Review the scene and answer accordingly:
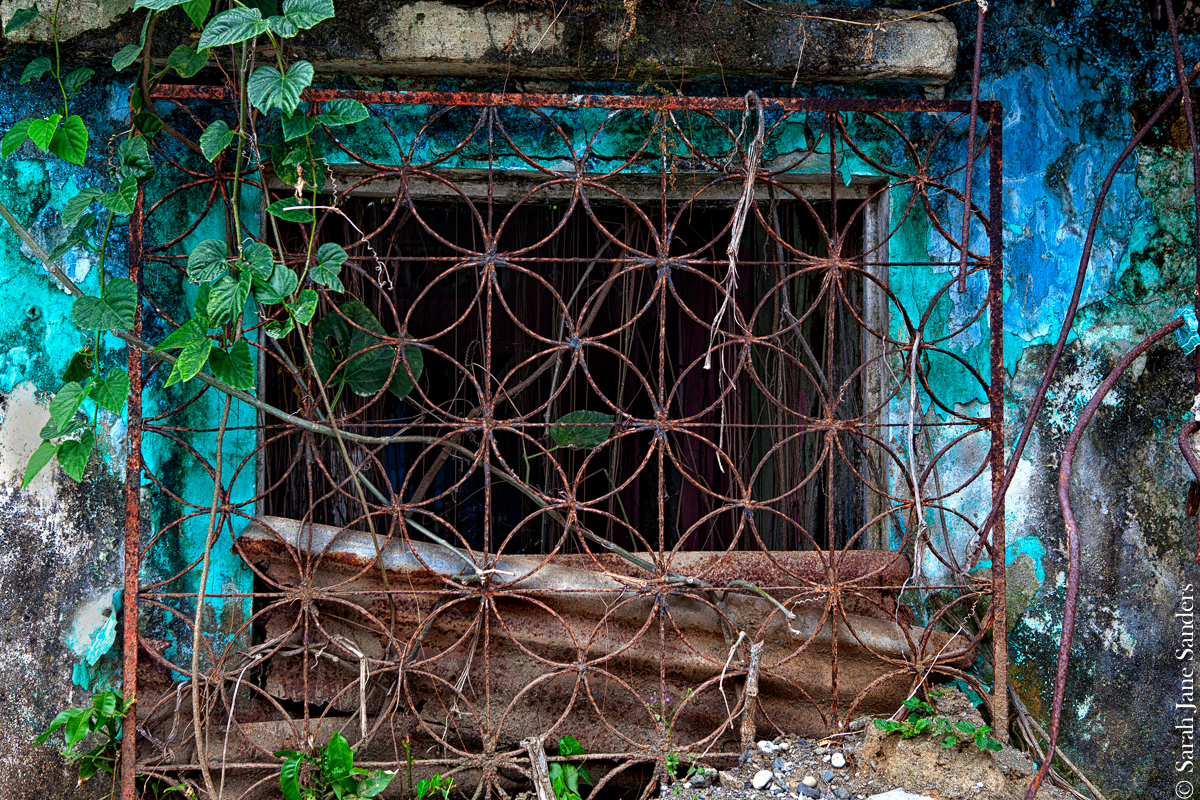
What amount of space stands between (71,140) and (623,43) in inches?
58.7

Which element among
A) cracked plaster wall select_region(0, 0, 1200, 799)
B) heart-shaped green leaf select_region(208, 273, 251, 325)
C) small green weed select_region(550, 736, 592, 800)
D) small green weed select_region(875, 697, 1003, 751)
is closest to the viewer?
heart-shaped green leaf select_region(208, 273, 251, 325)

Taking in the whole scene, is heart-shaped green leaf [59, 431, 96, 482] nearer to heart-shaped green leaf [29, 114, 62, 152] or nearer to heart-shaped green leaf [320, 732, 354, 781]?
heart-shaped green leaf [29, 114, 62, 152]

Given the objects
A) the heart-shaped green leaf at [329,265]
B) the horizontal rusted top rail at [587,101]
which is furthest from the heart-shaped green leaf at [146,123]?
the heart-shaped green leaf at [329,265]

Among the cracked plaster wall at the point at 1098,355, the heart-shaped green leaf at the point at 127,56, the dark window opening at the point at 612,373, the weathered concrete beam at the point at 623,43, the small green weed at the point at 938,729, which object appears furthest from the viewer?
the dark window opening at the point at 612,373

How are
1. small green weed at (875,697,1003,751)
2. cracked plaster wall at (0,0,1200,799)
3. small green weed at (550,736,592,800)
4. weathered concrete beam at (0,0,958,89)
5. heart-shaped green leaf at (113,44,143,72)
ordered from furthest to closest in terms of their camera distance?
cracked plaster wall at (0,0,1200,799)
weathered concrete beam at (0,0,958,89)
small green weed at (550,736,592,800)
small green weed at (875,697,1003,751)
heart-shaped green leaf at (113,44,143,72)

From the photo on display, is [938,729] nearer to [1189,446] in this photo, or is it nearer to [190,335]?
[1189,446]

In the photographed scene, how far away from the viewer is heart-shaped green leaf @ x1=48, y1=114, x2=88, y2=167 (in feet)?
6.69

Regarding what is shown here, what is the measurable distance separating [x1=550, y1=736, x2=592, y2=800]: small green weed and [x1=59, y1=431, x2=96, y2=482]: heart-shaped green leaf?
1451 millimetres

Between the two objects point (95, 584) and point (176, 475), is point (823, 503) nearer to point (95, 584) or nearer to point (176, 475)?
point (176, 475)

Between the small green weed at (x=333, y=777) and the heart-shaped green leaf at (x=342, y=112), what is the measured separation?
157 cm

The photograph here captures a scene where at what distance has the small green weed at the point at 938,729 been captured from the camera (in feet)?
7.11

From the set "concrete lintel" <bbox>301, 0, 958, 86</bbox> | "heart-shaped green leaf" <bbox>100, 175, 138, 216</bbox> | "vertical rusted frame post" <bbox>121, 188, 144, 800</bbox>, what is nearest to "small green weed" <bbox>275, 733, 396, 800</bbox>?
"vertical rusted frame post" <bbox>121, 188, 144, 800</bbox>

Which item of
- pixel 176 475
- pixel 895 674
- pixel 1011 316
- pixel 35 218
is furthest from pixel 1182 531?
pixel 35 218

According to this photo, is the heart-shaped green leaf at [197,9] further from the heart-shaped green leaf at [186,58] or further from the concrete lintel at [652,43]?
the concrete lintel at [652,43]
